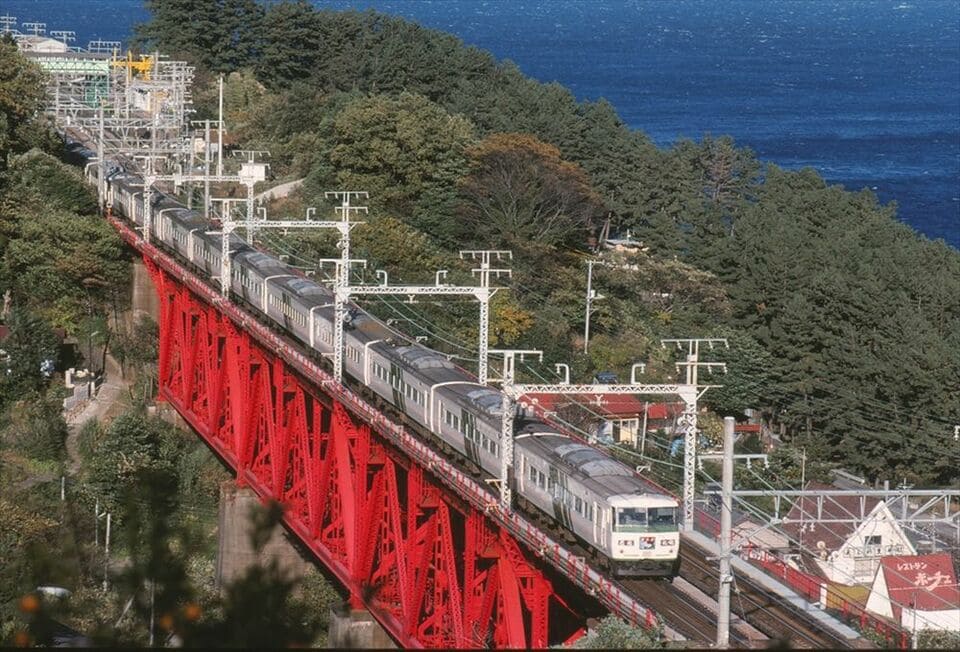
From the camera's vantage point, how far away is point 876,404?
6562 centimetres

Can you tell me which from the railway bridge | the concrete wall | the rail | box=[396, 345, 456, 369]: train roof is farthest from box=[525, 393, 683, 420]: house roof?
the rail

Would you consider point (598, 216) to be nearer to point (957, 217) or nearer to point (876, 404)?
point (876, 404)

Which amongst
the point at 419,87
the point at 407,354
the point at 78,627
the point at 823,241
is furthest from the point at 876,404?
the point at 419,87

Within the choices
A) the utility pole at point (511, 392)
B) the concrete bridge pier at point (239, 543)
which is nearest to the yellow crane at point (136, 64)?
the concrete bridge pier at point (239, 543)

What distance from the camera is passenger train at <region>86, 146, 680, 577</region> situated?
1284 inches

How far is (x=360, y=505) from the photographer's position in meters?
44.3

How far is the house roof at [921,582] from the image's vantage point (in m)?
38.7

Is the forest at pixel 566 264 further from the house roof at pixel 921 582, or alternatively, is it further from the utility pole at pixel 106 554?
the house roof at pixel 921 582

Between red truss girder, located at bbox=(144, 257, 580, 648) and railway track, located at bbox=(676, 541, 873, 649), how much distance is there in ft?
9.57

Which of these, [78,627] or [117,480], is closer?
[78,627]

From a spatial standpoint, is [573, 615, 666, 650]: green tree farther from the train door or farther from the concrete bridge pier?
the concrete bridge pier

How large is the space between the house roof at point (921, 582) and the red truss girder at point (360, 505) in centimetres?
680

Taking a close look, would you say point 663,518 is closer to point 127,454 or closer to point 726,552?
point 726,552

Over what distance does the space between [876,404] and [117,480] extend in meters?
26.6
